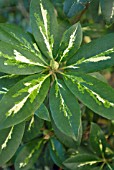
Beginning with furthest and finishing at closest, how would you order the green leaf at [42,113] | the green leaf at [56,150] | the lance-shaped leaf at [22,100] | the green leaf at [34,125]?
the green leaf at [56,150]
the green leaf at [34,125]
the green leaf at [42,113]
the lance-shaped leaf at [22,100]

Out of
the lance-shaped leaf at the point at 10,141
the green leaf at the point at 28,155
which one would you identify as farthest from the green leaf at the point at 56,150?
the lance-shaped leaf at the point at 10,141

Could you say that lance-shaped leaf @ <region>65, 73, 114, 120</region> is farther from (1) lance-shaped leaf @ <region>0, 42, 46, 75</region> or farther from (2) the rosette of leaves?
(1) lance-shaped leaf @ <region>0, 42, 46, 75</region>

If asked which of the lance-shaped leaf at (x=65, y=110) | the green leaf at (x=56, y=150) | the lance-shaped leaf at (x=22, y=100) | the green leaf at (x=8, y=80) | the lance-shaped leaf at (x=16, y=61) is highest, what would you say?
the lance-shaped leaf at (x=16, y=61)

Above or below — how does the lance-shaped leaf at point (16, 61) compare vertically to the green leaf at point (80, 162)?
above

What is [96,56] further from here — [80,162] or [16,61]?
[80,162]

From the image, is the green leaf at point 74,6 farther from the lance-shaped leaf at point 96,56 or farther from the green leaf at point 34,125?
the green leaf at point 34,125
